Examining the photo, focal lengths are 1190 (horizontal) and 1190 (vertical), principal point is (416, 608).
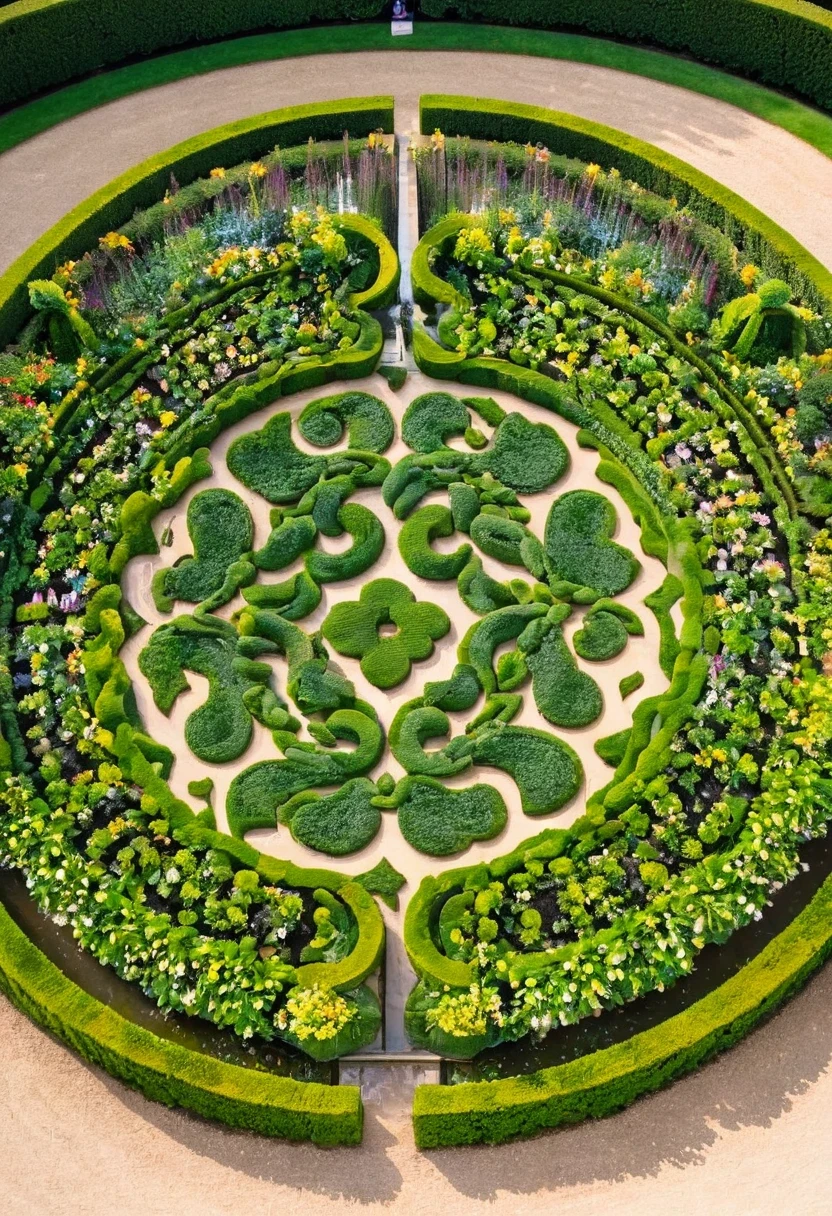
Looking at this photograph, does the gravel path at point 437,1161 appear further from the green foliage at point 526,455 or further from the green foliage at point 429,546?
the green foliage at point 526,455

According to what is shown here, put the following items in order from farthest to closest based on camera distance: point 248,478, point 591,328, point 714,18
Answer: point 714,18 < point 591,328 < point 248,478

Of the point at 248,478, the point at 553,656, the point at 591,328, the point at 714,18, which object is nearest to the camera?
the point at 553,656

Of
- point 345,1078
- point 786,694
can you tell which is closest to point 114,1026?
point 345,1078

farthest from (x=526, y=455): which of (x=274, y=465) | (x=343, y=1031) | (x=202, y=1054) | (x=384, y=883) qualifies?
(x=202, y=1054)

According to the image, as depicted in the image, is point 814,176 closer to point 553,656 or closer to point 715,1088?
point 553,656

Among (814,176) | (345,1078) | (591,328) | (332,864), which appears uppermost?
(814,176)

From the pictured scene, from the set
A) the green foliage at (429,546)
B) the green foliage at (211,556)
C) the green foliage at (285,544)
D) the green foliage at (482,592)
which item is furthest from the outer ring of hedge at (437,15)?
the green foliage at (482,592)

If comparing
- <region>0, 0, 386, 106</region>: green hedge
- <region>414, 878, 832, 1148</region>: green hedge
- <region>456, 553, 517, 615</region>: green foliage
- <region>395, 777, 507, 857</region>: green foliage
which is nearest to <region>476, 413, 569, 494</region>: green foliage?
<region>456, 553, 517, 615</region>: green foliage
